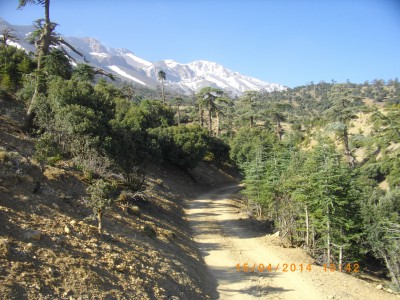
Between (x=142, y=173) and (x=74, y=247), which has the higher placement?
(x=142, y=173)

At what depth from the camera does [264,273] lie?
1196cm

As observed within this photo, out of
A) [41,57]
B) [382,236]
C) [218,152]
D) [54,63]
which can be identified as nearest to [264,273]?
[382,236]

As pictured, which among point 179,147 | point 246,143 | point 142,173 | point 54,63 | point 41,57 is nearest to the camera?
point 142,173

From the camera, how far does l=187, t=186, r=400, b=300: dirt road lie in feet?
34.0

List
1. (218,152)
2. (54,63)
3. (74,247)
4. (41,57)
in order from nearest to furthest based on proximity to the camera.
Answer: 1. (74,247)
2. (41,57)
3. (54,63)
4. (218,152)

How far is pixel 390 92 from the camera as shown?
4656 inches

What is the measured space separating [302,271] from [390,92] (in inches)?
5055

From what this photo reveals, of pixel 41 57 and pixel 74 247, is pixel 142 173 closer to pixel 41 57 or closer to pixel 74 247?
pixel 41 57

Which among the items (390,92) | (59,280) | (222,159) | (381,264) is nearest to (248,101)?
(222,159)
